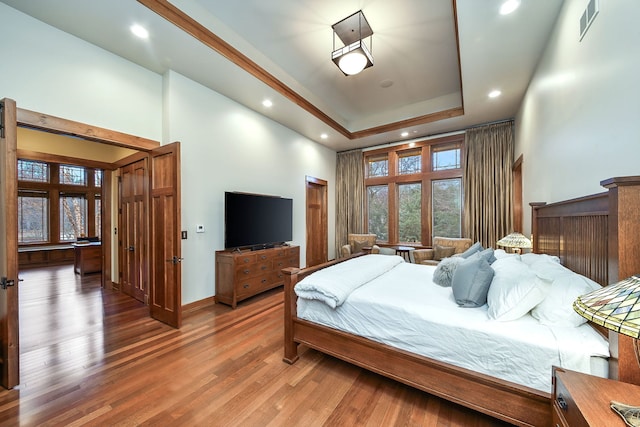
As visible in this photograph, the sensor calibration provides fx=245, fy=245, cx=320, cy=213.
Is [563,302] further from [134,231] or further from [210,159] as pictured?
[134,231]

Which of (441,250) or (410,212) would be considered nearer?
(441,250)

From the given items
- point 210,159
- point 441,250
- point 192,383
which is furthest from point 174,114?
point 441,250

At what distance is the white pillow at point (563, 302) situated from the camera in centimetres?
135

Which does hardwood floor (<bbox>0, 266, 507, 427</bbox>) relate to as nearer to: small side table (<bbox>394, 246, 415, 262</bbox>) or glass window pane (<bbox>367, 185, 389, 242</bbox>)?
small side table (<bbox>394, 246, 415, 262</bbox>)

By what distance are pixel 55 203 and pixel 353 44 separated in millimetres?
8890

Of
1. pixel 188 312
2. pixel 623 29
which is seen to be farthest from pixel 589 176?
pixel 188 312

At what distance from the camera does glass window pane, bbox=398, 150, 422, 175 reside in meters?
5.48

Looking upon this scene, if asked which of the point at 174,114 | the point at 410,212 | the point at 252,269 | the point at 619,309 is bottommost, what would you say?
the point at 252,269

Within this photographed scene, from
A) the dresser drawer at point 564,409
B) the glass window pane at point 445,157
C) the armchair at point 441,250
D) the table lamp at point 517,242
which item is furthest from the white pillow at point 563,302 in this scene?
the glass window pane at point 445,157

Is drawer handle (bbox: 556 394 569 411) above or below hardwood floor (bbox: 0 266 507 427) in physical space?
above

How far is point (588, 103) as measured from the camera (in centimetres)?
162

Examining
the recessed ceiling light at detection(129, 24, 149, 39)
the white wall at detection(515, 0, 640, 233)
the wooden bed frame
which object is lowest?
the wooden bed frame

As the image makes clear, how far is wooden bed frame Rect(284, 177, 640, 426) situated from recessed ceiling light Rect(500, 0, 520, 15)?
5.57 ft

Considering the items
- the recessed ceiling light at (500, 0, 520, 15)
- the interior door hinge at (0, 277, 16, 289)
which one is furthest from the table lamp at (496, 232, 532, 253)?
the interior door hinge at (0, 277, 16, 289)
